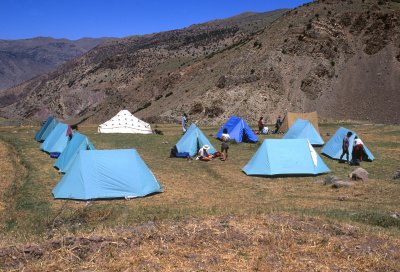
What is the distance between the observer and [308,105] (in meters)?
51.2

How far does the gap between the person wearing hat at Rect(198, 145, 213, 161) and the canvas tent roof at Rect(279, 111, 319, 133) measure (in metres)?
12.1

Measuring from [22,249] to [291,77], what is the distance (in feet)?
161

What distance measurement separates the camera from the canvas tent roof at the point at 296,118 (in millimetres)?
33150

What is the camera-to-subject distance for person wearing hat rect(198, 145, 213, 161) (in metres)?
23.3

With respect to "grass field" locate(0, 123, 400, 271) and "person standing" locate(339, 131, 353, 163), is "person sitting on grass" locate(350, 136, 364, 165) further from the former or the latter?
"grass field" locate(0, 123, 400, 271)

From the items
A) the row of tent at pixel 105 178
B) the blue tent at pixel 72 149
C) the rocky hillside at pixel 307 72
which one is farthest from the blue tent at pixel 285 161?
the rocky hillside at pixel 307 72

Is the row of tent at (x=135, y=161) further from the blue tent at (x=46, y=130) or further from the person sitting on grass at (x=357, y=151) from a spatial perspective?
the person sitting on grass at (x=357, y=151)

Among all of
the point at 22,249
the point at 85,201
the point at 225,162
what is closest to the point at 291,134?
the point at 225,162

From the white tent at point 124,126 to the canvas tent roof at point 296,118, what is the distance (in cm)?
1100

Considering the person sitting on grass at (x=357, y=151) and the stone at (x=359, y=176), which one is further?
the person sitting on grass at (x=357, y=151)

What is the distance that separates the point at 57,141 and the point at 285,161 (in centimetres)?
1339

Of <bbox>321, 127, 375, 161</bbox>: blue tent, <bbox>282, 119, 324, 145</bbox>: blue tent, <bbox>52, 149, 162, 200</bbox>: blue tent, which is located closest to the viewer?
<bbox>52, 149, 162, 200</bbox>: blue tent

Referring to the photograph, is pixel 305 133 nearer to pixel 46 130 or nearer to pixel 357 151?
pixel 357 151

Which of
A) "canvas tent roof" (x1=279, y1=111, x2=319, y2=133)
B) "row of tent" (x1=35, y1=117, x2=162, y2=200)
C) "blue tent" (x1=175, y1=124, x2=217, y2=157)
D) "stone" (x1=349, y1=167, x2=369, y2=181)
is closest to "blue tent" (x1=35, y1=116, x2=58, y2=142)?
"blue tent" (x1=175, y1=124, x2=217, y2=157)
